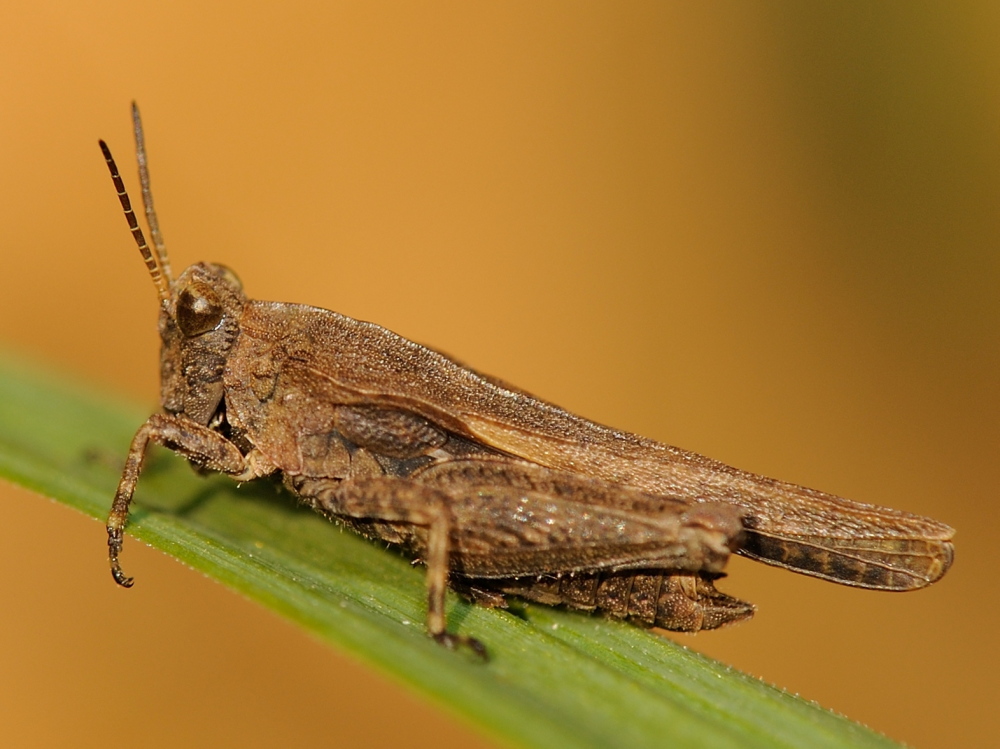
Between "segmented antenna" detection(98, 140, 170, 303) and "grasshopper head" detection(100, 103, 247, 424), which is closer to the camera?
"segmented antenna" detection(98, 140, 170, 303)

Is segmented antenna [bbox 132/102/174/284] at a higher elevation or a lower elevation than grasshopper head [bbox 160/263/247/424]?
Result: higher

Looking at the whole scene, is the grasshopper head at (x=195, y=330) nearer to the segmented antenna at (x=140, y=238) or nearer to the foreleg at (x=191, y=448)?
the segmented antenna at (x=140, y=238)

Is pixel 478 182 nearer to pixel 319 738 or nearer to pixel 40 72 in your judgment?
pixel 40 72

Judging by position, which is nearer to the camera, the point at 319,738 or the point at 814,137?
the point at 319,738

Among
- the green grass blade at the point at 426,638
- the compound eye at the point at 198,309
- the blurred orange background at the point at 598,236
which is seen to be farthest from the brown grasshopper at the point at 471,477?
the blurred orange background at the point at 598,236

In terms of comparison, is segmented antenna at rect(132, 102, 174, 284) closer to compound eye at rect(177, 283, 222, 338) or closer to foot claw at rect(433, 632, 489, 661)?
compound eye at rect(177, 283, 222, 338)

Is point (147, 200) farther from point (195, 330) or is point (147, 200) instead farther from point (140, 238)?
point (195, 330)

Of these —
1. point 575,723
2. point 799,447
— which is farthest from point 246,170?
point 575,723

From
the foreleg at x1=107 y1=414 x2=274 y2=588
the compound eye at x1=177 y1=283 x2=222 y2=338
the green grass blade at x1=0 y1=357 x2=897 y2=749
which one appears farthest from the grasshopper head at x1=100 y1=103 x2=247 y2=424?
the green grass blade at x1=0 y1=357 x2=897 y2=749
